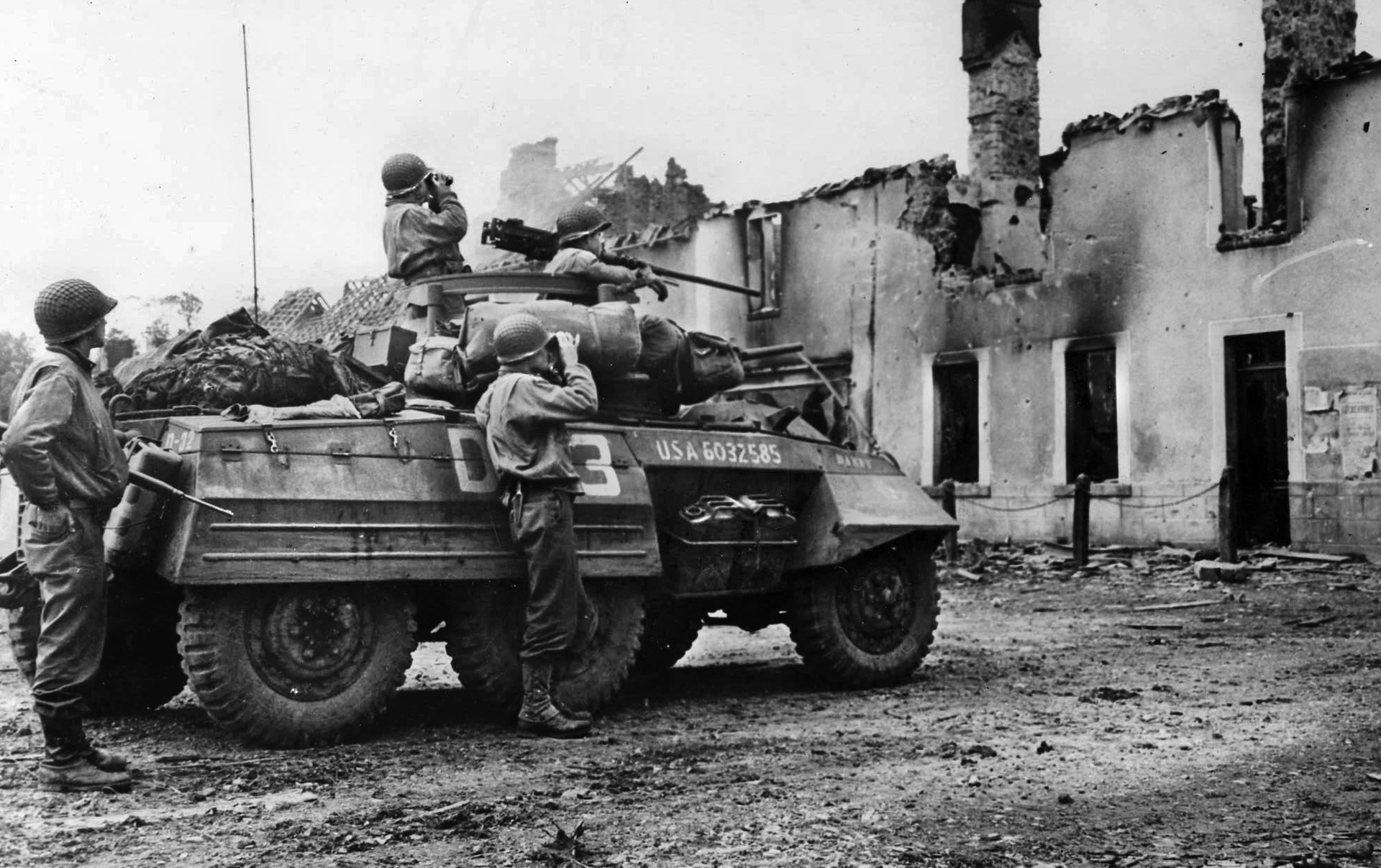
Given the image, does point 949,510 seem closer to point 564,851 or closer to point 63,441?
point 63,441

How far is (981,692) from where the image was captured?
875cm

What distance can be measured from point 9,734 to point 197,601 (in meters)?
1.56

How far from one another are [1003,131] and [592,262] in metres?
14.8

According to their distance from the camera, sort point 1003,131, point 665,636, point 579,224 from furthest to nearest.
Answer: point 1003,131
point 665,636
point 579,224

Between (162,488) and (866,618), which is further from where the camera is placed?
(866,618)

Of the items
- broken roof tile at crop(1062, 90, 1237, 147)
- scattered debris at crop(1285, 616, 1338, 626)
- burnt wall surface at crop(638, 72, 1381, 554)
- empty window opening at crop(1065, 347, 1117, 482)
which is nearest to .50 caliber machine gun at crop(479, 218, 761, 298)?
scattered debris at crop(1285, 616, 1338, 626)

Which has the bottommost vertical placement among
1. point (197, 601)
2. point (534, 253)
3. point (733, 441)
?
point (197, 601)

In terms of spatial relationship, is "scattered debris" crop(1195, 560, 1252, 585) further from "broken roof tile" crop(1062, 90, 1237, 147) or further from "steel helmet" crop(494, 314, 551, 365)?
"steel helmet" crop(494, 314, 551, 365)

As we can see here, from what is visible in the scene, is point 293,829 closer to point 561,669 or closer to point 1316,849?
point 561,669

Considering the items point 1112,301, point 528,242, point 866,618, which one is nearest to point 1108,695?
point 866,618

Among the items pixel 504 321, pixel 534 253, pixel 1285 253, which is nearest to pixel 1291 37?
pixel 1285 253

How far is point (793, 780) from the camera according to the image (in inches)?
239

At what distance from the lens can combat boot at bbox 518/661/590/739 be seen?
7191 mm

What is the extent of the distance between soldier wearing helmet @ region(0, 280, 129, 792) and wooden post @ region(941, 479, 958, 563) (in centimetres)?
1358
